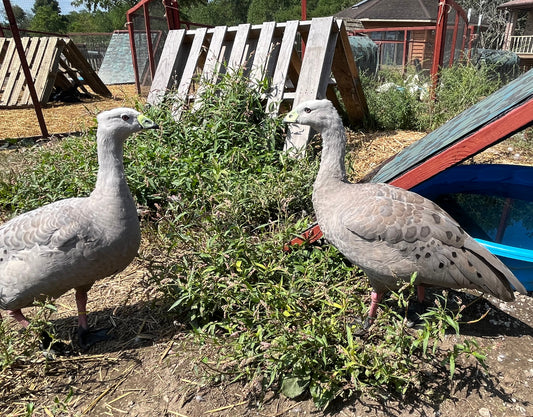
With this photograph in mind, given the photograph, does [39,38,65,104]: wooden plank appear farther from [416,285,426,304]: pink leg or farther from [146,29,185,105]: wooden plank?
[416,285,426,304]: pink leg

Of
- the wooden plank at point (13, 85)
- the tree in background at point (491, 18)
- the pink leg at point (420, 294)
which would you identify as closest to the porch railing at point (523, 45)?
the tree in background at point (491, 18)

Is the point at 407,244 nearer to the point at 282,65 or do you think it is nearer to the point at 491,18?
the point at 282,65

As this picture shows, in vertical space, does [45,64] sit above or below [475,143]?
above

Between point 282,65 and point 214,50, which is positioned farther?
point 214,50

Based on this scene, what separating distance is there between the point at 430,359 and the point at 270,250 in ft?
4.29

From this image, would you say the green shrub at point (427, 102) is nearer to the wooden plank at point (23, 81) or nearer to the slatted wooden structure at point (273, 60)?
the slatted wooden structure at point (273, 60)

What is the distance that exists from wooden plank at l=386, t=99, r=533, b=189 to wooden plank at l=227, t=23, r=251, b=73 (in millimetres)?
3414

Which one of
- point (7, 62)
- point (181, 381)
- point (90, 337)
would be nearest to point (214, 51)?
point (90, 337)

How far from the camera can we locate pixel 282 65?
5.34 m

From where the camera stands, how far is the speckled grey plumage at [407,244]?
2.50 metres

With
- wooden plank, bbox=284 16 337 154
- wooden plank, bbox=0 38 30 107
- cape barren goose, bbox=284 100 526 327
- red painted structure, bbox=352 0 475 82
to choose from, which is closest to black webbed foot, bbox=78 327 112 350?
cape barren goose, bbox=284 100 526 327

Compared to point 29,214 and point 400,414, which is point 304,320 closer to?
point 400,414

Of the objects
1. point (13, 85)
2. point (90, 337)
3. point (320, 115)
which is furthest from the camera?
point (13, 85)

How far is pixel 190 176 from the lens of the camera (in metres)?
3.93
